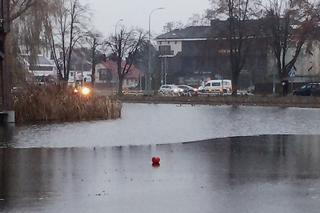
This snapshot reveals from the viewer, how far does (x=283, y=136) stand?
75.5ft

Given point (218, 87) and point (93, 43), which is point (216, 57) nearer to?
point (218, 87)

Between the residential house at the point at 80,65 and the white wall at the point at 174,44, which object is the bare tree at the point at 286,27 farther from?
Answer: the white wall at the point at 174,44

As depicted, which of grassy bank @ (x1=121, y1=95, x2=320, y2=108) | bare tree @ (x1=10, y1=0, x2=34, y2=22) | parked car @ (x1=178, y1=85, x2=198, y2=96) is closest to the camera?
bare tree @ (x1=10, y1=0, x2=34, y2=22)

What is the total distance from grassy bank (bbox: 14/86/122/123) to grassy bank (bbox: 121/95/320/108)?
2429cm

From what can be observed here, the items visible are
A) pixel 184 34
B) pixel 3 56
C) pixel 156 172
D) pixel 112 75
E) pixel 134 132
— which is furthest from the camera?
pixel 112 75

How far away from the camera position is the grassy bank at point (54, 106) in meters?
30.2

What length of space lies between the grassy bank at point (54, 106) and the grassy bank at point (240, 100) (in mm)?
24287

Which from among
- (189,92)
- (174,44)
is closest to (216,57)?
(189,92)

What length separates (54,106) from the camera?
100 ft

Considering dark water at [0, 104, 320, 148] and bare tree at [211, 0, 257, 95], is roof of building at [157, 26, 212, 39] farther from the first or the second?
dark water at [0, 104, 320, 148]

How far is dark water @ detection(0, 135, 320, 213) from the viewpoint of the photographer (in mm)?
9844

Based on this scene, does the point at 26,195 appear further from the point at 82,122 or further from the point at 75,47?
the point at 75,47

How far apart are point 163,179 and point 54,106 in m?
18.8

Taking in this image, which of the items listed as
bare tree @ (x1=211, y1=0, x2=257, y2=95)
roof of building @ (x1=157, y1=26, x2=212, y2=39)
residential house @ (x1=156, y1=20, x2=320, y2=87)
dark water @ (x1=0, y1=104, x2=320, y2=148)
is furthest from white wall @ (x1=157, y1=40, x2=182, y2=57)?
dark water @ (x1=0, y1=104, x2=320, y2=148)
